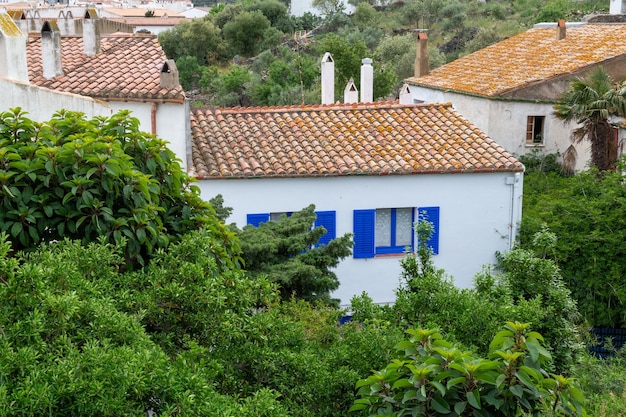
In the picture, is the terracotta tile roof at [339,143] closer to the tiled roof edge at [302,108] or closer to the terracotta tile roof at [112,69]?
the tiled roof edge at [302,108]

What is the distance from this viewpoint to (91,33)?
61.6 ft

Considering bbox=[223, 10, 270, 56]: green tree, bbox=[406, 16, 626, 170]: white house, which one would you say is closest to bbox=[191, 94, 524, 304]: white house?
bbox=[406, 16, 626, 170]: white house

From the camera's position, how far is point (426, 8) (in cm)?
6431

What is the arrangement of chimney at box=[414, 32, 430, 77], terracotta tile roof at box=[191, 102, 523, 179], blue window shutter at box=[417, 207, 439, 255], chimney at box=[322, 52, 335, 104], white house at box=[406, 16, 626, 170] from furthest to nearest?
1. chimney at box=[414, 32, 430, 77]
2. white house at box=[406, 16, 626, 170]
3. chimney at box=[322, 52, 335, 104]
4. blue window shutter at box=[417, 207, 439, 255]
5. terracotta tile roof at box=[191, 102, 523, 179]

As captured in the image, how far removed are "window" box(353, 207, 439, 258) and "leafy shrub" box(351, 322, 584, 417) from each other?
11.2 meters

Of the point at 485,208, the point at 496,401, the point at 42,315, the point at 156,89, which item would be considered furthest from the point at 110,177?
the point at 485,208

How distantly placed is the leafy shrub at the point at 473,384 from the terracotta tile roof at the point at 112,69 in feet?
35.5

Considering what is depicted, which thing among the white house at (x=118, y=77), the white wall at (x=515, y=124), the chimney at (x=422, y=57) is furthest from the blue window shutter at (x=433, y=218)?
the chimney at (x=422, y=57)

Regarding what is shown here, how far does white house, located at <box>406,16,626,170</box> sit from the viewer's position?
26344 millimetres

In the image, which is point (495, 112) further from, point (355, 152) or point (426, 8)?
point (426, 8)

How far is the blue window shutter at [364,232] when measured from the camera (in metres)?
17.9

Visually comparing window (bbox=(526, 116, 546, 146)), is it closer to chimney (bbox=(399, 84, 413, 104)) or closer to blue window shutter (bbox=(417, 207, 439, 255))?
chimney (bbox=(399, 84, 413, 104))

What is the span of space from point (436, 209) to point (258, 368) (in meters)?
11.6

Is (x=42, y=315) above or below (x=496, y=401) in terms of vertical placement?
above
